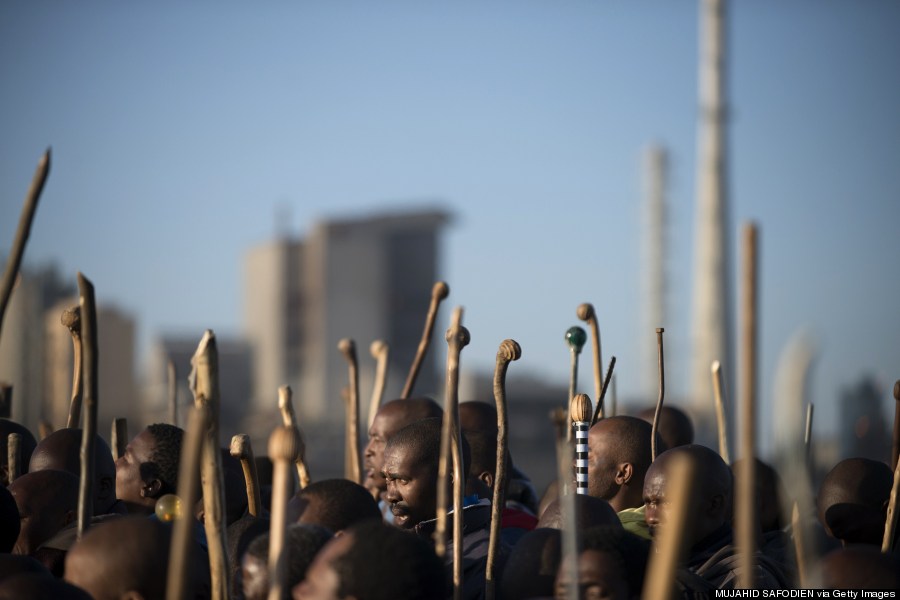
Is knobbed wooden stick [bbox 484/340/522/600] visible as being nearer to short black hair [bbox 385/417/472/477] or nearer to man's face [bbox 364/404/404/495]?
short black hair [bbox 385/417/472/477]

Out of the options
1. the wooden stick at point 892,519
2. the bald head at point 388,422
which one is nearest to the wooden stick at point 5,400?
the bald head at point 388,422

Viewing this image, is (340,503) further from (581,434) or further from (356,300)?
(356,300)

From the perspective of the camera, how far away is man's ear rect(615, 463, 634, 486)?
5.40 m

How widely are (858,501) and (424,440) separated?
1774mm

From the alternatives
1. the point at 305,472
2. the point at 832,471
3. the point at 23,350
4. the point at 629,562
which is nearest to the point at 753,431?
the point at 629,562

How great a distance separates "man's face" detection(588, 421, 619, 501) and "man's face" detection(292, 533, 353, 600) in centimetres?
206

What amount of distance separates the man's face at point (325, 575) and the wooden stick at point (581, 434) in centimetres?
130

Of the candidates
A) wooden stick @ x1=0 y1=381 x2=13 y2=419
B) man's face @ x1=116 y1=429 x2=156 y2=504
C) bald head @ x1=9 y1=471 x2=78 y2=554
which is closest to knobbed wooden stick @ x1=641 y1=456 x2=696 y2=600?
bald head @ x1=9 y1=471 x2=78 y2=554

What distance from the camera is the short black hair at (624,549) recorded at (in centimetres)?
365

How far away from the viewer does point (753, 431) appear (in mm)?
2924

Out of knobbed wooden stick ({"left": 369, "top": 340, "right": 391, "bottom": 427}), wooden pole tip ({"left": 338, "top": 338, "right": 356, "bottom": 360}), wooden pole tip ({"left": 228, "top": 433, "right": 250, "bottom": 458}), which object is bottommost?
wooden pole tip ({"left": 228, "top": 433, "right": 250, "bottom": 458})

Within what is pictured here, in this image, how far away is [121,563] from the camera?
11.6 feet

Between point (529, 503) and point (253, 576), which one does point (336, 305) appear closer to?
point (529, 503)

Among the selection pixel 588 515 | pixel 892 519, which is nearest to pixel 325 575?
pixel 588 515
